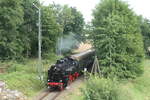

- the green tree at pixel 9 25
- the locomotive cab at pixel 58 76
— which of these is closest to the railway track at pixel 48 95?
the locomotive cab at pixel 58 76

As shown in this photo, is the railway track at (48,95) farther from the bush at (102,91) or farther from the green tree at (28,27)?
the green tree at (28,27)

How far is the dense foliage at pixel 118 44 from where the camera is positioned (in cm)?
2604

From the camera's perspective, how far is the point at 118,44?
2638 centimetres

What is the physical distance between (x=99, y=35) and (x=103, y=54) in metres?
2.41

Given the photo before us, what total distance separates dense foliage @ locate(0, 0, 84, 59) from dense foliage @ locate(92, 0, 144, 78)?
10088 mm

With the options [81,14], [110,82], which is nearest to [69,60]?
[110,82]

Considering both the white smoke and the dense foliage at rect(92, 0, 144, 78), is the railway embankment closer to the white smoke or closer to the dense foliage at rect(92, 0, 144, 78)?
the dense foliage at rect(92, 0, 144, 78)

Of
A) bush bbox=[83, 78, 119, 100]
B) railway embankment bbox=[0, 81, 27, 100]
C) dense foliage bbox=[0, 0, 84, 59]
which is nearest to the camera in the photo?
bush bbox=[83, 78, 119, 100]

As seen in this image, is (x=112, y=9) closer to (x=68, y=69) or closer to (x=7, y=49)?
(x=68, y=69)

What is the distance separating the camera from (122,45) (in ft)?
87.2

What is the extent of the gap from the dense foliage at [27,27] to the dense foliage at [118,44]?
10088 mm

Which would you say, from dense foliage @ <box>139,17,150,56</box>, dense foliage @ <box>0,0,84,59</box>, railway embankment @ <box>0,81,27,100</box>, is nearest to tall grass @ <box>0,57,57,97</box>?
railway embankment @ <box>0,81,27,100</box>

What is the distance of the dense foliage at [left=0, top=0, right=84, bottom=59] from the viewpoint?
2692cm

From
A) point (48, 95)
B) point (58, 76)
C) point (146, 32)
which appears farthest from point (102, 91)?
point (146, 32)
